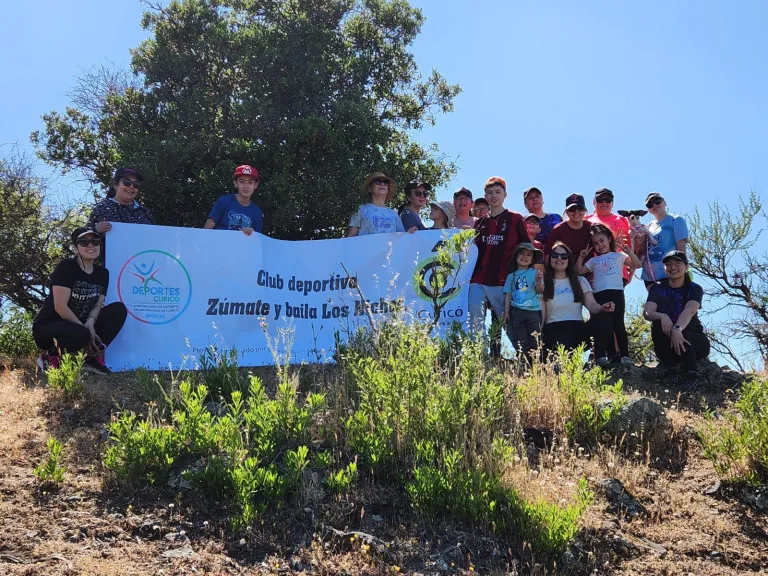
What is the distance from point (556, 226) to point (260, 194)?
4.61m

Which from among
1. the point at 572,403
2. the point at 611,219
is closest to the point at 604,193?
the point at 611,219

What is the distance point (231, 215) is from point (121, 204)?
48.4 inches

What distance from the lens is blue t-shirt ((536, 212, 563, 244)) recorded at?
8742mm

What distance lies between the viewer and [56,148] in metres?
12.2

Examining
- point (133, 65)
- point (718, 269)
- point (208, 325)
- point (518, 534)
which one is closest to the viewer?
point (518, 534)

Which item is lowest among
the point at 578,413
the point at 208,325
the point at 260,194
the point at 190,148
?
the point at 578,413

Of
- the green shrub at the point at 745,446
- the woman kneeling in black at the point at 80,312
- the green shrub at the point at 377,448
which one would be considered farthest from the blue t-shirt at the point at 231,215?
the green shrub at the point at 745,446

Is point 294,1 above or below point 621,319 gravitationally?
above

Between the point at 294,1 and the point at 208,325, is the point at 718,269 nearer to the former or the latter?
the point at 294,1

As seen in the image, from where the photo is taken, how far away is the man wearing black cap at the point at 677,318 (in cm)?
730

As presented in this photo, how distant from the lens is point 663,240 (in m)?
8.22

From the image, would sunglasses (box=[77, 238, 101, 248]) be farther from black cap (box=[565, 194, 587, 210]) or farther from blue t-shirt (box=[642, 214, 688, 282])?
blue t-shirt (box=[642, 214, 688, 282])

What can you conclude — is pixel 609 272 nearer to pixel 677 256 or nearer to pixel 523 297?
pixel 677 256

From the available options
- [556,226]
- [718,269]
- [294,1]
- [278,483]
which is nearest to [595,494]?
[278,483]
